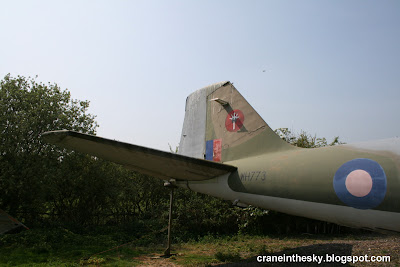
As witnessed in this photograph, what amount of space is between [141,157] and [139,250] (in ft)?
16.4

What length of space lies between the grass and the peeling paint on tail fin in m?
2.86

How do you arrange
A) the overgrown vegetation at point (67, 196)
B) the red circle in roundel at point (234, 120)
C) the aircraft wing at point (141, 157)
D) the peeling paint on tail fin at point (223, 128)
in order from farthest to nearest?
the overgrown vegetation at point (67, 196)
the red circle in roundel at point (234, 120)
the peeling paint on tail fin at point (223, 128)
the aircraft wing at point (141, 157)

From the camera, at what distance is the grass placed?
7535 mm

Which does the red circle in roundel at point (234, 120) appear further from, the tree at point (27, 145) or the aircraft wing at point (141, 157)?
the tree at point (27, 145)

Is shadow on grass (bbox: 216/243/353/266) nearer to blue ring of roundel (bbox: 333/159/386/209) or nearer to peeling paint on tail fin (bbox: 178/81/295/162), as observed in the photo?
peeling paint on tail fin (bbox: 178/81/295/162)

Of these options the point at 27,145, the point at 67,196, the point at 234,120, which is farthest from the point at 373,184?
the point at 67,196

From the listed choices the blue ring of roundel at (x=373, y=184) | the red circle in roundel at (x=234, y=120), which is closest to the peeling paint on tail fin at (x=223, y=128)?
the red circle in roundel at (x=234, y=120)

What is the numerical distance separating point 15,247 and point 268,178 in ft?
30.2

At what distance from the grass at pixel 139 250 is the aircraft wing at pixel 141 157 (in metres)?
2.45

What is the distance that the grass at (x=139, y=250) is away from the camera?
7535mm

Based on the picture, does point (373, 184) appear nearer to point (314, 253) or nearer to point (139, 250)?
point (314, 253)

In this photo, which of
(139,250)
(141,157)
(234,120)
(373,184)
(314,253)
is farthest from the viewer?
(139,250)

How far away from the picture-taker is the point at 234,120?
755 cm

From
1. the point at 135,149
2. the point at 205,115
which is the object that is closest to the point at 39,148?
the point at 205,115
